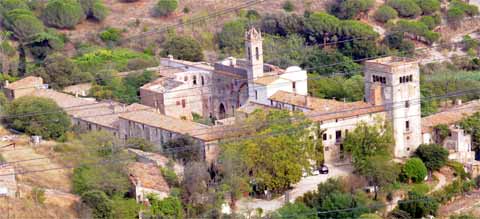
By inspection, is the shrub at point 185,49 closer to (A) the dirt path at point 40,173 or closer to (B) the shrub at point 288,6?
(B) the shrub at point 288,6

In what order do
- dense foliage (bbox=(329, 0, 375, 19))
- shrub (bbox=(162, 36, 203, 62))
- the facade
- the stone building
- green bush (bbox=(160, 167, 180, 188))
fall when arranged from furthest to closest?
dense foliage (bbox=(329, 0, 375, 19)) → shrub (bbox=(162, 36, 203, 62)) → the stone building → the facade → green bush (bbox=(160, 167, 180, 188))

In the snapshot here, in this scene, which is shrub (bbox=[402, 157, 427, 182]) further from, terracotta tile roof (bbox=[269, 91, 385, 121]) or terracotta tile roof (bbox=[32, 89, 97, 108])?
terracotta tile roof (bbox=[32, 89, 97, 108])

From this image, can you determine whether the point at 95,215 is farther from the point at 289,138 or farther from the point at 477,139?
the point at 477,139

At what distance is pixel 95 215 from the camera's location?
62.8 feet

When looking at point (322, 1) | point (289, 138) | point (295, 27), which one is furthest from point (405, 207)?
point (322, 1)

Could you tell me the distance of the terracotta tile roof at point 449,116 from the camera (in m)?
24.0

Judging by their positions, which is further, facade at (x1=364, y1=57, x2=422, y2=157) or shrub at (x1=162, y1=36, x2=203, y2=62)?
shrub at (x1=162, y1=36, x2=203, y2=62)

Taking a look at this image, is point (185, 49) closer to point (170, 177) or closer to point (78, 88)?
point (78, 88)

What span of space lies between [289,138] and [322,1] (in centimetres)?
1876

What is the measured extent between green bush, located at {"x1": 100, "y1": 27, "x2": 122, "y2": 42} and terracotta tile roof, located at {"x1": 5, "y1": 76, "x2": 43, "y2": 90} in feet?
27.4

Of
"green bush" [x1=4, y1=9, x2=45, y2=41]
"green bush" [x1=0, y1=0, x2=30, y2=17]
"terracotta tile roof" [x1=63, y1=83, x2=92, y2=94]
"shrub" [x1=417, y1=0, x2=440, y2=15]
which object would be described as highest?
"green bush" [x1=0, y1=0, x2=30, y2=17]

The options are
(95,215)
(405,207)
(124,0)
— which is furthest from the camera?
(124,0)

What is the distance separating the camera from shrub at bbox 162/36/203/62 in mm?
32188

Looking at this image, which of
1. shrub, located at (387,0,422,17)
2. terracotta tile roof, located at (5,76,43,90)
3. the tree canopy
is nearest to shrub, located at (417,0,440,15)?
shrub, located at (387,0,422,17)
